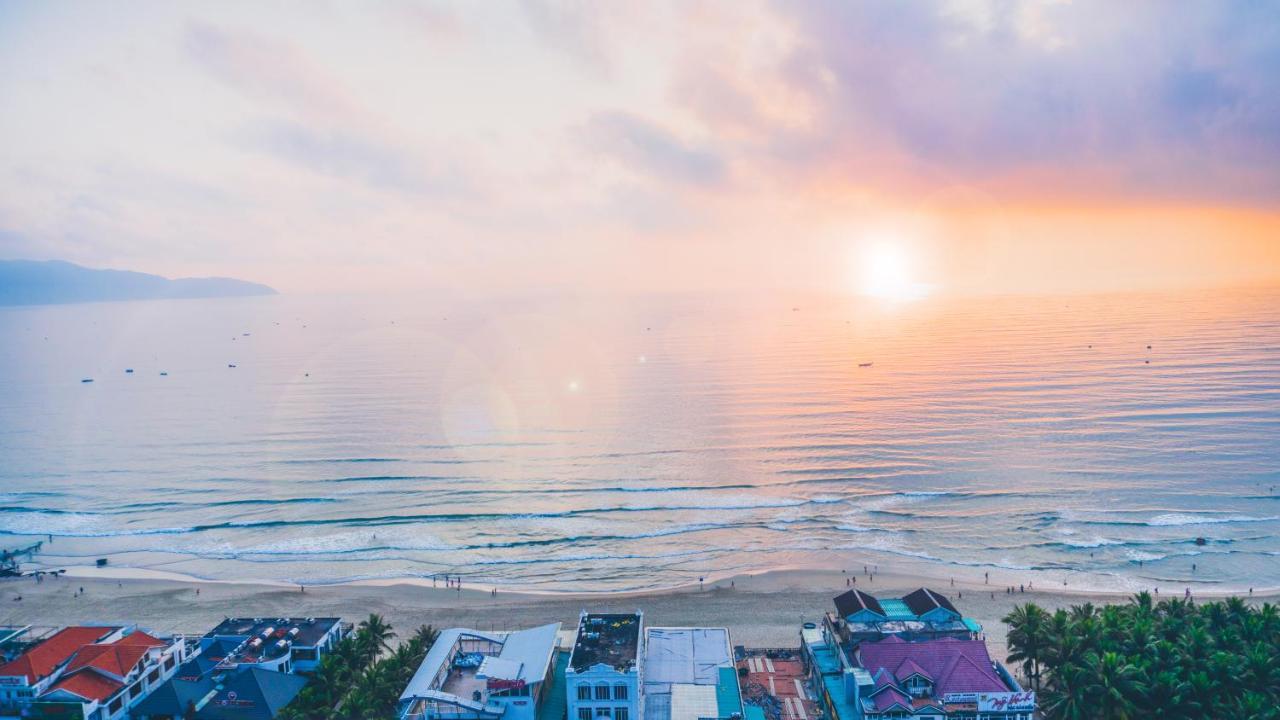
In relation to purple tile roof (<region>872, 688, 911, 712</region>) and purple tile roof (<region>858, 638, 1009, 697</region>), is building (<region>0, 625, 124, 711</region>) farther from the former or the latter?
purple tile roof (<region>858, 638, 1009, 697</region>)

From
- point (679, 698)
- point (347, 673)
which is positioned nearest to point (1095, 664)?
point (679, 698)

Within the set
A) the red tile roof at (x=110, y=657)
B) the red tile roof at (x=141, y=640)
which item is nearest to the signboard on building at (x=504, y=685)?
the red tile roof at (x=110, y=657)

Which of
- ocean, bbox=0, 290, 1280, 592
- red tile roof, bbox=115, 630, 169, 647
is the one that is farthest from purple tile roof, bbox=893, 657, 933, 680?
red tile roof, bbox=115, 630, 169, 647

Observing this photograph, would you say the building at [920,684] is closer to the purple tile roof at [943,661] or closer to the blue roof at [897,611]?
the purple tile roof at [943,661]

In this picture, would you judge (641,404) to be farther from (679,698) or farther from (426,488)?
(679,698)

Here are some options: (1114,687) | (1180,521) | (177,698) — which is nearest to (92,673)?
(177,698)
